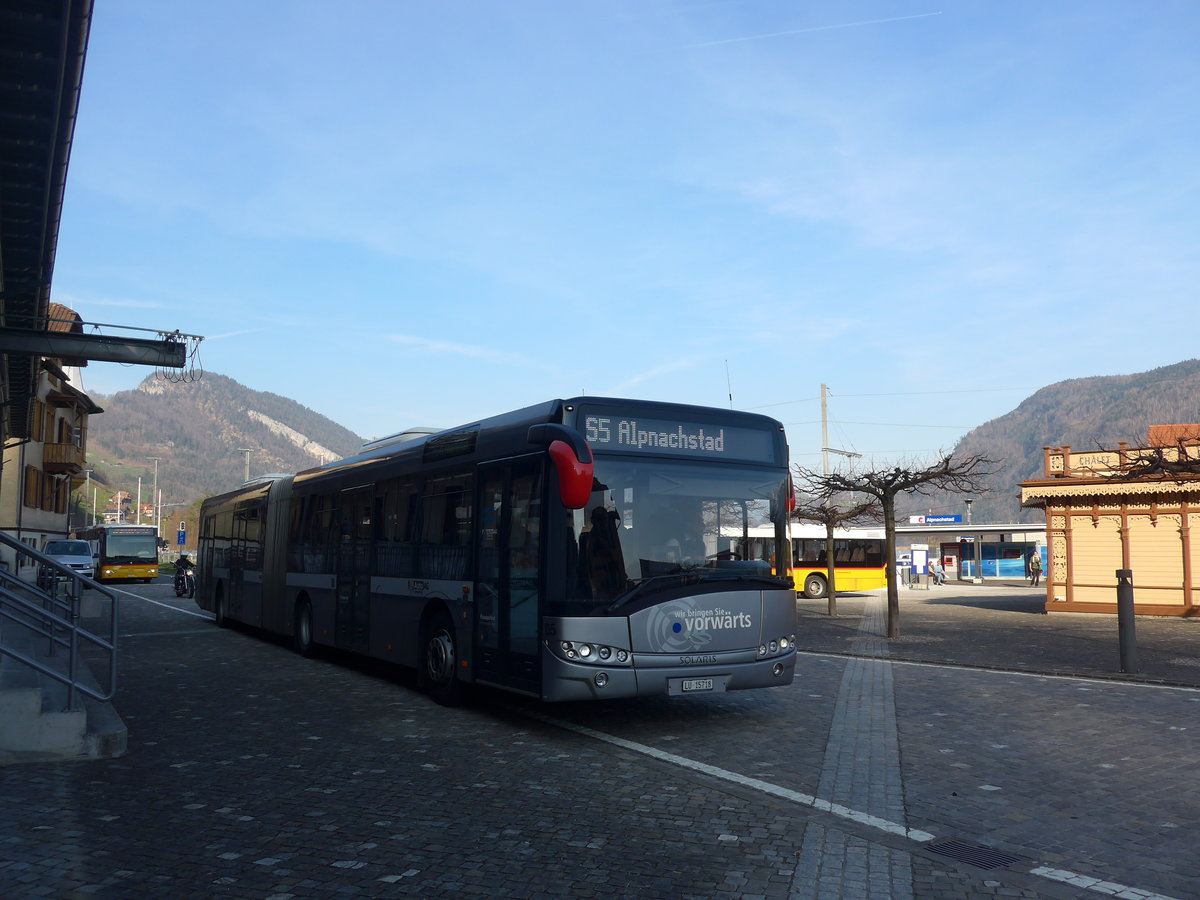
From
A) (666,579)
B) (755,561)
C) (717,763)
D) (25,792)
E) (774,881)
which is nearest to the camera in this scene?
(774,881)

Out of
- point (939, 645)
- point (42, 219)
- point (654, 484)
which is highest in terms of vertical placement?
point (42, 219)

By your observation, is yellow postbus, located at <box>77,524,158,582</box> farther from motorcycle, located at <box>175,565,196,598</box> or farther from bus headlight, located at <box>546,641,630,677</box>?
bus headlight, located at <box>546,641,630,677</box>

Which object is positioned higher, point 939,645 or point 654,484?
point 654,484

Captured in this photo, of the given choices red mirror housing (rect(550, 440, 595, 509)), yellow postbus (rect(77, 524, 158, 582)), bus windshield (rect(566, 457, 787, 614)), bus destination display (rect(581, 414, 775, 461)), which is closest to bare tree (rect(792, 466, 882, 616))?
bus destination display (rect(581, 414, 775, 461))

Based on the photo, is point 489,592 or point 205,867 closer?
point 205,867

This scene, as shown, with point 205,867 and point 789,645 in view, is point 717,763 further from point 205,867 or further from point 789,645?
point 205,867

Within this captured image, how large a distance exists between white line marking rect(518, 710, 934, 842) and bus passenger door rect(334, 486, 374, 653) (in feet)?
13.7

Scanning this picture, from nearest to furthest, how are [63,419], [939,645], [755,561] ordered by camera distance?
[755,561] < [939,645] < [63,419]

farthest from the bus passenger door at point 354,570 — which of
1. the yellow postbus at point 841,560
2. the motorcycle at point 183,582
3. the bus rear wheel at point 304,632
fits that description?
the yellow postbus at point 841,560

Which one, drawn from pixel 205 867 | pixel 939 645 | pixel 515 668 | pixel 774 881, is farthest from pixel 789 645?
pixel 939 645

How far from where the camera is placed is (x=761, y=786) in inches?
→ 286

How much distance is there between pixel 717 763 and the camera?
806 cm

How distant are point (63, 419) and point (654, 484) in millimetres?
62158

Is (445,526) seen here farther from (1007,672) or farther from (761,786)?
(1007,672)
